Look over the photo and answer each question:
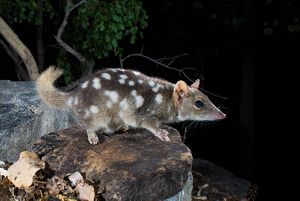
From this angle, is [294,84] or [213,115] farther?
[294,84]

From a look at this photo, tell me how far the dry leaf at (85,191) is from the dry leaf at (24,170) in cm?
34

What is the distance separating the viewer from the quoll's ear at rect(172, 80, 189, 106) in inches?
178

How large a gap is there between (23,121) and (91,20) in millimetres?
2682

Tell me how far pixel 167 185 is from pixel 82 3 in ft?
12.6

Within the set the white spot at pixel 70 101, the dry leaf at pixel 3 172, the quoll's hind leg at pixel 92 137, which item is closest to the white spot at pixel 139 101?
the quoll's hind leg at pixel 92 137

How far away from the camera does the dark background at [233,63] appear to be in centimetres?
859

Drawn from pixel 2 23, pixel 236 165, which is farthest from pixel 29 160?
pixel 236 165

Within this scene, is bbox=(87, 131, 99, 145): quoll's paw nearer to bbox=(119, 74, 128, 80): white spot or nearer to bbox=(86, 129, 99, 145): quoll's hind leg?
bbox=(86, 129, 99, 145): quoll's hind leg

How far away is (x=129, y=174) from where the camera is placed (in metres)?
3.77

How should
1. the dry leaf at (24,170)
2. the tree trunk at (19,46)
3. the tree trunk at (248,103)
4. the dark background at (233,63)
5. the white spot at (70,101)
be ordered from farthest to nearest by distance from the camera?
the tree trunk at (248,103)
the dark background at (233,63)
the tree trunk at (19,46)
the white spot at (70,101)
the dry leaf at (24,170)

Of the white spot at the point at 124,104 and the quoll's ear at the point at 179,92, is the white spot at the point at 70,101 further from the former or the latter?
the quoll's ear at the point at 179,92

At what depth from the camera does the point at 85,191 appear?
3.66 metres

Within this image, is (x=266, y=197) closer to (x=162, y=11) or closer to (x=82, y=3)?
(x=162, y=11)

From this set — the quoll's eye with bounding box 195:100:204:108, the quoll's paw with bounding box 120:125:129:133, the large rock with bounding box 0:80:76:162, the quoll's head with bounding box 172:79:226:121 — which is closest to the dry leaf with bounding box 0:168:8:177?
the large rock with bounding box 0:80:76:162
